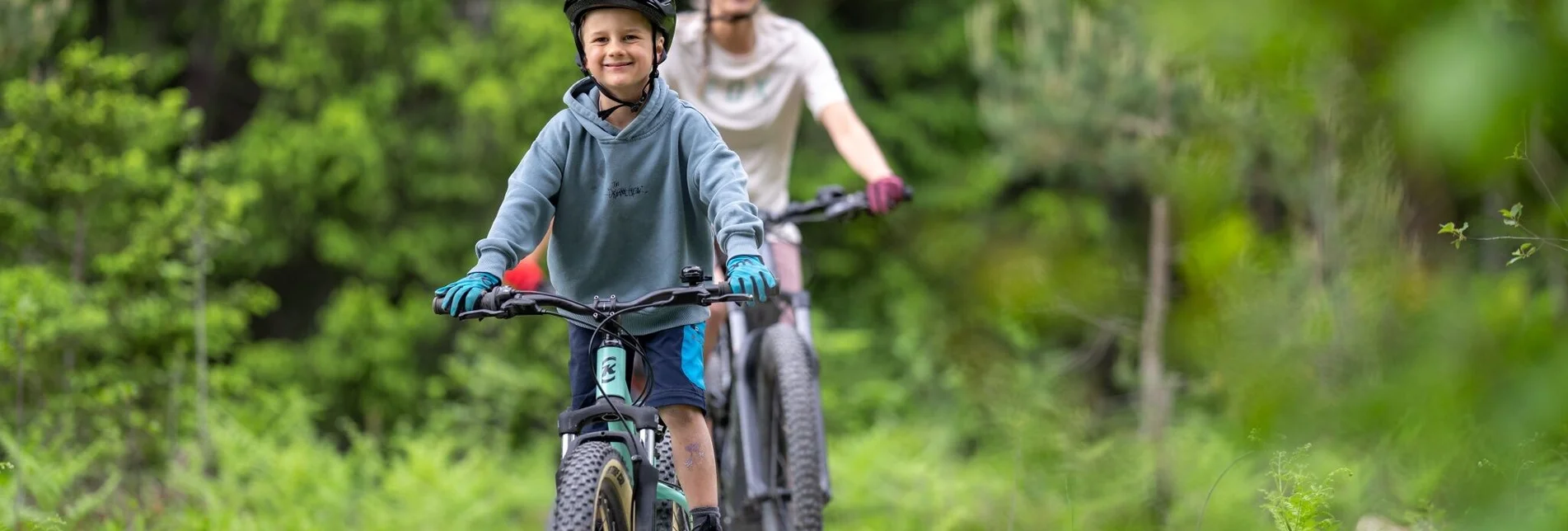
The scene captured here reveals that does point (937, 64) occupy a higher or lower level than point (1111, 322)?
higher

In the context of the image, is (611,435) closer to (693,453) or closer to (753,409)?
(693,453)

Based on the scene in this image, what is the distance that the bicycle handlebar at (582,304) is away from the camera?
9.39 ft

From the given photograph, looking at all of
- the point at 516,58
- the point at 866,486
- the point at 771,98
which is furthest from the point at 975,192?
the point at 771,98

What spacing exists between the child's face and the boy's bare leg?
768 millimetres

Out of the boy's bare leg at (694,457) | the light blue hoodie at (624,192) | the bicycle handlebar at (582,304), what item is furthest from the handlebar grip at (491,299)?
the boy's bare leg at (694,457)

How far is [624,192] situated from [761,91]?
174 cm

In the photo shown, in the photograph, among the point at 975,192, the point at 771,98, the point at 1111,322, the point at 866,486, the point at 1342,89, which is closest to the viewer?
the point at 1342,89

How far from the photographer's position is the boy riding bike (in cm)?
320

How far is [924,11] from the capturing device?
13797mm

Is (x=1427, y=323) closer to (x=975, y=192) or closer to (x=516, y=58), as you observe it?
(x=516, y=58)

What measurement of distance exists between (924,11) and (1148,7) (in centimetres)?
1331

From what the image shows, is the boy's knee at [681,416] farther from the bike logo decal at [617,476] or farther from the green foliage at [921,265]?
the green foliage at [921,265]

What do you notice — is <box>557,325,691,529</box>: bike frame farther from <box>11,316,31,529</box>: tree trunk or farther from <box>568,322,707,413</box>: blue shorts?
<box>11,316,31,529</box>: tree trunk

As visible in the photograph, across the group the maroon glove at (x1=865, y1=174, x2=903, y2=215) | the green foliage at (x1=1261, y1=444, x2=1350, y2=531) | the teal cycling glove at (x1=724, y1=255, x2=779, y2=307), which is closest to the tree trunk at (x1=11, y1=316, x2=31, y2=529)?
the maroon glove at (x1=865, y1=174, x2=903, y2=215)
